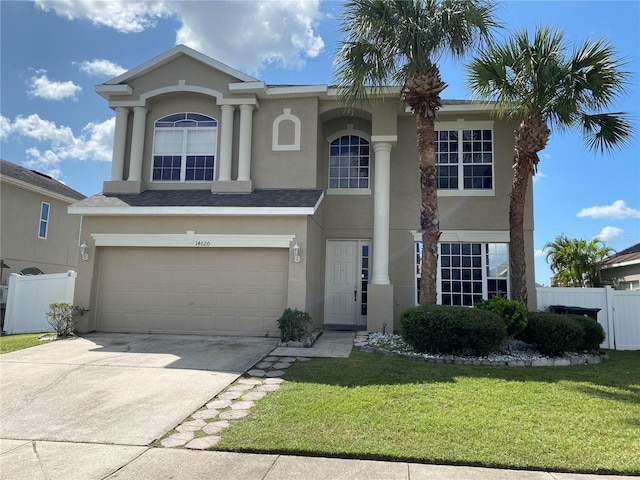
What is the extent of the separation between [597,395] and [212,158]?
1096 cm

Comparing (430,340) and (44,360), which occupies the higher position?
(430,340)

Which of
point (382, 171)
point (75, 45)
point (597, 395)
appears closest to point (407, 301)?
point (382, 171)

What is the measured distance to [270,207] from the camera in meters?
11.1

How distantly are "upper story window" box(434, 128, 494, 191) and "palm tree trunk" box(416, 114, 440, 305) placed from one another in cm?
348

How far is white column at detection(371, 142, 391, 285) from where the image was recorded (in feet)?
40.4

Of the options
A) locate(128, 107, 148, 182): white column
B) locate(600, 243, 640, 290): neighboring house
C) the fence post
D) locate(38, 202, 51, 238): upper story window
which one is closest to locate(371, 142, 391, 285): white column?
the fence post

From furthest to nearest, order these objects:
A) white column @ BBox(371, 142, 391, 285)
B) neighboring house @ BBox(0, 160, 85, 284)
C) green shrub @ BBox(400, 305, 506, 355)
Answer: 1. neighboring house @ BBox(0, 160, 85, 284)
2. white column @ BBox(371, 142, 391, 285)
3. green shrub @ BBox(400, 305, 506, 355)

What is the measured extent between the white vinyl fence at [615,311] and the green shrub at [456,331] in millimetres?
4635

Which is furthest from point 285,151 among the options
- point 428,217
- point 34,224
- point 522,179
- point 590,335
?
point 34,224

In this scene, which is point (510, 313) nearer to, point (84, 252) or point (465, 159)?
point (465, 159)

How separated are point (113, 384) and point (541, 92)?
1052 centimetres

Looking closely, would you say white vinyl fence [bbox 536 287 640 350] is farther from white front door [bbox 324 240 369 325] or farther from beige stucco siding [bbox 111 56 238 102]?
beige stucco siding [bbox 111 56 238 102]

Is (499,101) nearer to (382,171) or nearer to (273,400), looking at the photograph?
(382,171)

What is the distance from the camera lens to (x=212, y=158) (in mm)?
13055
